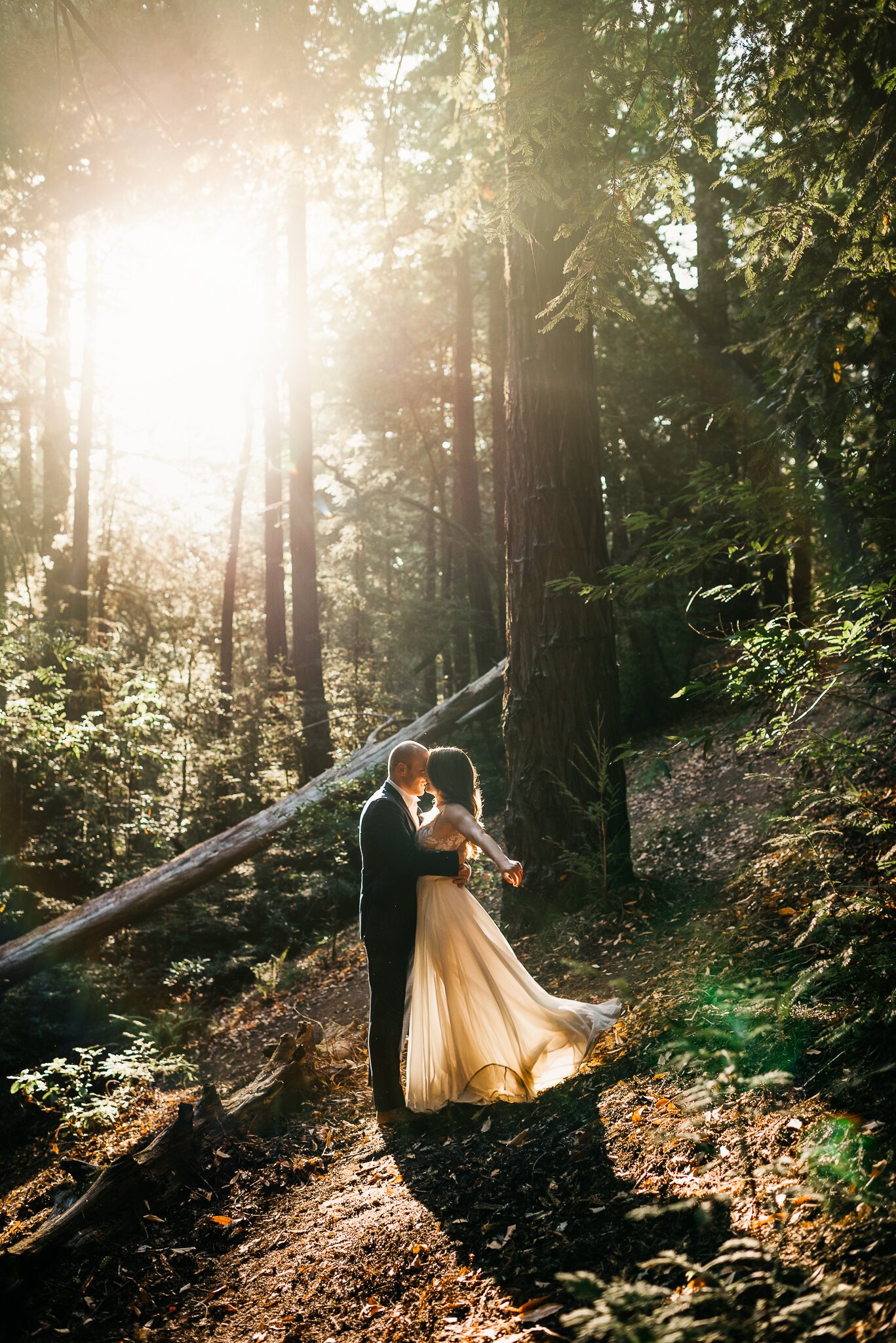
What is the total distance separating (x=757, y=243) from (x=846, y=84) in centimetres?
145

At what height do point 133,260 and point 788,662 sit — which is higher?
point 133,260

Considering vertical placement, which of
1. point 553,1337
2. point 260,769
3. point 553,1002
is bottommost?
point 553,1337

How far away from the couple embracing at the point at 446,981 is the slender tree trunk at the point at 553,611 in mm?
1687

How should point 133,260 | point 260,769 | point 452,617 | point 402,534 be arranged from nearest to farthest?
point 133,260, point 260,769, point 452,617, point 402,534

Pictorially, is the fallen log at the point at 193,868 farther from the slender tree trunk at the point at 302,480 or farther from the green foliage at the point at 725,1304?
the green foliage at the point at 725,1304

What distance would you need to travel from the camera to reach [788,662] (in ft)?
13.8

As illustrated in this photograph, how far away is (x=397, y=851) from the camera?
4816mm

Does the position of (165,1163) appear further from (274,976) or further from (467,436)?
(467,436)

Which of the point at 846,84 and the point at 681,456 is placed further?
the point at 681,456

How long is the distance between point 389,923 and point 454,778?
93 centimetres

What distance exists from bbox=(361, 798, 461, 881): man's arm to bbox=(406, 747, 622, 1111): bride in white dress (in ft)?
0.42

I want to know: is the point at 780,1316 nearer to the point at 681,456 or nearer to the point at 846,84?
the point at 846,84

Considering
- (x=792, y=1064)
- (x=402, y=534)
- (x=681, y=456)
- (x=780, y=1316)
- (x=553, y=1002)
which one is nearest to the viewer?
(x=780, y=1316)

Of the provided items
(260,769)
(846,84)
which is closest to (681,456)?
(260,769)
